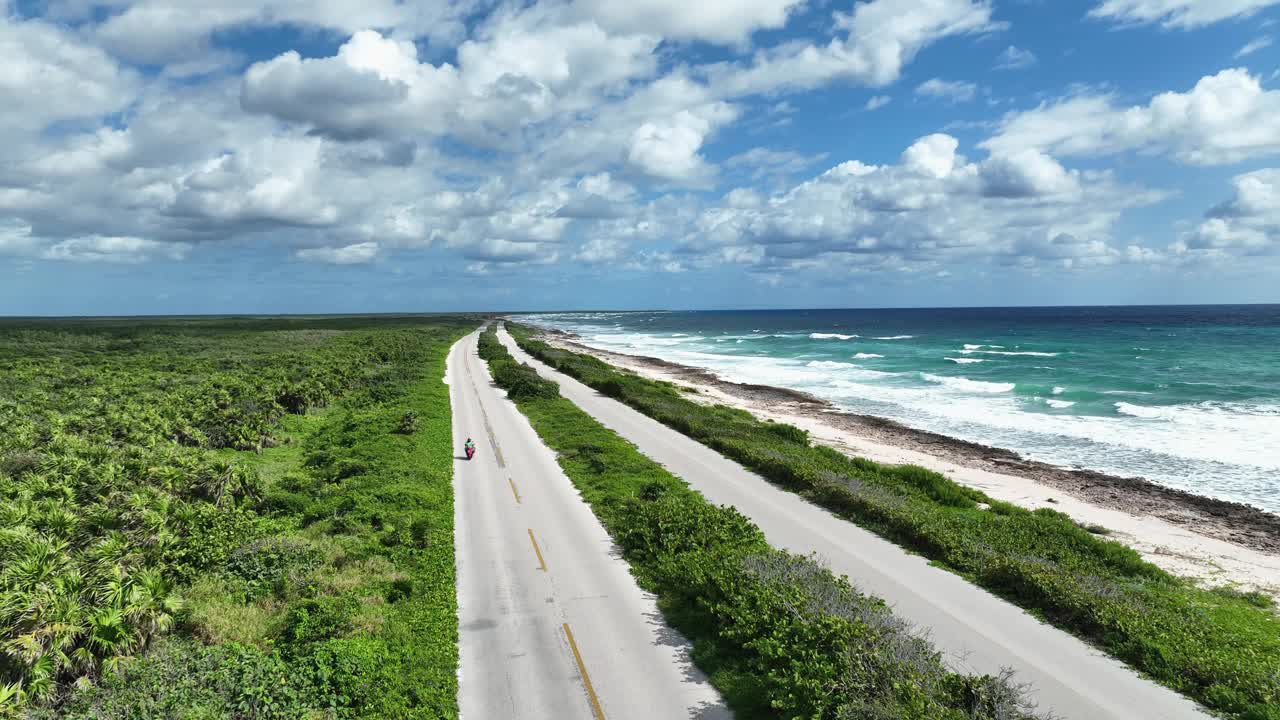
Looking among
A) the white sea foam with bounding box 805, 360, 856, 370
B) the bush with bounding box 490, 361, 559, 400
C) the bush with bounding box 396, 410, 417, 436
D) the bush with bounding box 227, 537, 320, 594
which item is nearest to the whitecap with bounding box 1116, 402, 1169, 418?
the white sea foam with bounding box 805, 360, 856, 370

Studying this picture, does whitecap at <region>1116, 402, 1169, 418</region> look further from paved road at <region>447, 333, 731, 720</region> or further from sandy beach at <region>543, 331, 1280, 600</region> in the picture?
paved road at <region>447, 333, 731, 720</region>

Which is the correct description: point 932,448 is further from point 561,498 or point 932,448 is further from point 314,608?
point 314,608

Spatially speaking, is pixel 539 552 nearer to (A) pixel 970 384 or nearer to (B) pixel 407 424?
(B) pixel 407 424

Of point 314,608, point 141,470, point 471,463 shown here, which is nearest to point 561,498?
point 471,463

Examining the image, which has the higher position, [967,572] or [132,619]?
[132,619]

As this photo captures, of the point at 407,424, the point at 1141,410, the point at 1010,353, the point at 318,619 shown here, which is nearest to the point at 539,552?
the point at 318,619

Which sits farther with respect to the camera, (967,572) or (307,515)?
(307,515)

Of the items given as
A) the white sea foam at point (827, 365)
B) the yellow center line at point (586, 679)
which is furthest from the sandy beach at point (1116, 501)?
the white sea foam at point (827, 365)
